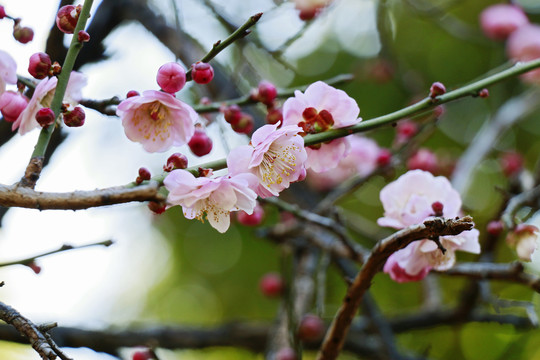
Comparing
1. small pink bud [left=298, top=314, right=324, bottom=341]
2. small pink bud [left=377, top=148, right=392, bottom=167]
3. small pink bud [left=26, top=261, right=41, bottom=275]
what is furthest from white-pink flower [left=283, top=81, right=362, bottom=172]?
small pink bud [left=298, top=314, right=324, bottom=341]

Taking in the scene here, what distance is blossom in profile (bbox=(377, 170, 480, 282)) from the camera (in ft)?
3.36

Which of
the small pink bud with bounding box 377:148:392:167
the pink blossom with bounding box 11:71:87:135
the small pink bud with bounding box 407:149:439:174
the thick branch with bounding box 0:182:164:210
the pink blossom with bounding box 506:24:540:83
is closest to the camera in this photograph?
the thick branch with bounding box 0:182:164:210

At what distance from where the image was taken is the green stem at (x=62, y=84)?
0.77 metres

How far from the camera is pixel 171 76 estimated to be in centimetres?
85

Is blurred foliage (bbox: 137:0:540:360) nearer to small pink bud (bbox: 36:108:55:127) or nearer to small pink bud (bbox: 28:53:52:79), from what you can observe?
small pink bud (bbox: 28:53:52:79)

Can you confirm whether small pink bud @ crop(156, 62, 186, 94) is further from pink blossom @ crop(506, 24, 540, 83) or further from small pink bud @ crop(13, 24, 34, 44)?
pink blossom @ crop(506, 24, 540, 83)

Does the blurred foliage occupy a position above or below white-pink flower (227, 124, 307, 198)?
below

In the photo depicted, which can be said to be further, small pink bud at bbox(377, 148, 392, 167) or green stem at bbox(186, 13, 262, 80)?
small pink bud at bbox(377, 148, 392, 167)

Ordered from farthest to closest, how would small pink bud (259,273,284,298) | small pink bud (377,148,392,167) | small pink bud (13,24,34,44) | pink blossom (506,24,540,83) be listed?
pink blossom (506,24,540,83)
small pink bud (259,273,284,298)
small pink bud (377,148,392,167)
small pink bud (13,24,34,44)

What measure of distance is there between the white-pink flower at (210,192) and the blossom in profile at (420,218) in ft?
1.08

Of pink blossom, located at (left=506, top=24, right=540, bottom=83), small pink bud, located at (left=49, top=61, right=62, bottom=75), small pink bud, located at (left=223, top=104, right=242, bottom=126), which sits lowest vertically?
pink blossom, located at (left=506, top=24, right=540, bottom=83)

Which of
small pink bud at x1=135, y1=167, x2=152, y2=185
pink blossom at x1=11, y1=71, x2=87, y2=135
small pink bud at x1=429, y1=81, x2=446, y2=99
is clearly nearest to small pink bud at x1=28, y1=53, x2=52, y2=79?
pink blossom at x1=11, y1=71, x2=87, y2=135

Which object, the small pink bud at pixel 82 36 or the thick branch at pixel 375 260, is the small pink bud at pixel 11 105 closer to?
the small pink bud at pixel 82 36

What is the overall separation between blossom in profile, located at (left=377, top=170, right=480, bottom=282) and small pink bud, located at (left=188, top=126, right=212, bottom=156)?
0.33 metres
